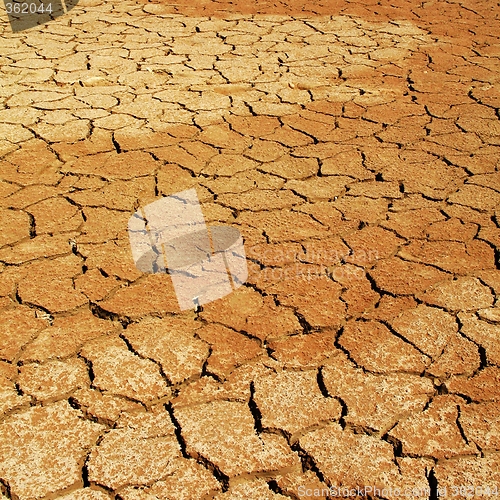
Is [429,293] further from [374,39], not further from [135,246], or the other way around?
[374,39]

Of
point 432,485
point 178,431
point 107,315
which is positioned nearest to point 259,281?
point 107,315

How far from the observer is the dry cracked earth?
6.64 ft

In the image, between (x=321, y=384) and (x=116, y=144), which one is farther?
(x=116, y=144)

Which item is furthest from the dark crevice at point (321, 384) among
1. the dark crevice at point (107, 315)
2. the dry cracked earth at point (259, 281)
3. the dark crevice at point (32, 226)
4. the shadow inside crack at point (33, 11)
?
the shadow inside crack at point (33, 11)

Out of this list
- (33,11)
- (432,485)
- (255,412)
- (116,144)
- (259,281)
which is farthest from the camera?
(33,11)

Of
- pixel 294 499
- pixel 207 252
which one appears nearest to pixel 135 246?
pixel 207 252

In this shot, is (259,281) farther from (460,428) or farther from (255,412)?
(460,428)

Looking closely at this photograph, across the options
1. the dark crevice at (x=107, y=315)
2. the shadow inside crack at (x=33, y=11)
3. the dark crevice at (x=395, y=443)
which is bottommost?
the dark crevice at (x=395, y=443)

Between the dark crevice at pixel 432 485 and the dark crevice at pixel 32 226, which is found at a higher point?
the dark crevice at pixel 32 226

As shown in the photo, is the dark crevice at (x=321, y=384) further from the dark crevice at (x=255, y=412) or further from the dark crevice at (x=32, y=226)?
the dark crevice at (x=32, y=226)

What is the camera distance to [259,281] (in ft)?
9.18

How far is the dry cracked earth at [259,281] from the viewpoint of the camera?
6.64ft

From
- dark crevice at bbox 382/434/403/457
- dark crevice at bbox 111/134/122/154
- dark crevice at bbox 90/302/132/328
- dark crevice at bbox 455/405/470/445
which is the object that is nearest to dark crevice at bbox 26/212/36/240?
dark crevice at bbox 90/302/132/328

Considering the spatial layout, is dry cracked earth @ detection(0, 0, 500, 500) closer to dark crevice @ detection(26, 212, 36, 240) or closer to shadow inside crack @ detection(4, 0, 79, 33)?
dark crevice @ detection(26, 212, 36, 240)
